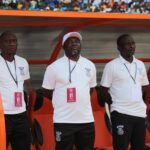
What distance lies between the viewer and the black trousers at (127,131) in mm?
4133

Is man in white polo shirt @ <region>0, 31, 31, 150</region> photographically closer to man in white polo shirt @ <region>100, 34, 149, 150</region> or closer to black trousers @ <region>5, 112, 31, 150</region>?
black trousers @ <region>5, 112, 31, 150</region>

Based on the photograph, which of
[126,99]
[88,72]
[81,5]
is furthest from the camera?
[81,5]

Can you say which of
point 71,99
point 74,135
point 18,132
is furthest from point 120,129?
point 18,132

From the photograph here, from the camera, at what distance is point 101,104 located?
5.08m

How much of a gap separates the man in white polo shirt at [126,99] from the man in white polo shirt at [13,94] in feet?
2.76

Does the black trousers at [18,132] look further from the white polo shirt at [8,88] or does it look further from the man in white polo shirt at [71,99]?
the man in white polo shirt at [71,99]

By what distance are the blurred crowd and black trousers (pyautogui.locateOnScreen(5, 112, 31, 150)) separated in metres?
3.18

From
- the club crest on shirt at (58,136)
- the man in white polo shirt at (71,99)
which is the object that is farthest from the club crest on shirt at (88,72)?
the club crest on shirt at (58,136)

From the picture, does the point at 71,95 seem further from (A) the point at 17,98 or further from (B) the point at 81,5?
(B) the point at 81,5

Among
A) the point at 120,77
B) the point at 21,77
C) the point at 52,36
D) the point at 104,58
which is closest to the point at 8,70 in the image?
the point at 21,77

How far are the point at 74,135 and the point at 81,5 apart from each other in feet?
15.2

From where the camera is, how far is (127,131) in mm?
4137

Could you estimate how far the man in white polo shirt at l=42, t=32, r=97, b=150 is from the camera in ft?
12.5

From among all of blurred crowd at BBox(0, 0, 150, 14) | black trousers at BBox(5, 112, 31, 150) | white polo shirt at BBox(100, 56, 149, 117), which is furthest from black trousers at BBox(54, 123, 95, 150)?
blurred crowd at BBox(0, 0, 150, 14)
